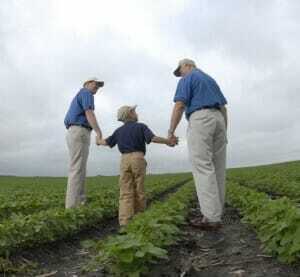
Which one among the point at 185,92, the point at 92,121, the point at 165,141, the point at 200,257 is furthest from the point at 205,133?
the point at 92,121

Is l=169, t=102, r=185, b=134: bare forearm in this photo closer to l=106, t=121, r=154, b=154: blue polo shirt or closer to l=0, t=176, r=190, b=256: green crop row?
l=106, t=121, r=154, b=154: blue polo shirt

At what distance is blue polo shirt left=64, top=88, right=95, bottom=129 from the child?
39.0 inches

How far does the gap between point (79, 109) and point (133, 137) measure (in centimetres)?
153

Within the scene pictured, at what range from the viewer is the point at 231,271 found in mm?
4258

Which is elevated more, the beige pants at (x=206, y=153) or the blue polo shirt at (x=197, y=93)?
the blue polo shirt at (x=197, y=93)

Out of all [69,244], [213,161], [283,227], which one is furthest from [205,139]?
[283,227]

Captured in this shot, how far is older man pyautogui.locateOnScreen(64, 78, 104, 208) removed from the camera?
879cm

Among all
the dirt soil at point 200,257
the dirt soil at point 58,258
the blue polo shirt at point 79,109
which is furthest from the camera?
the blue polo shirt at point 79,109

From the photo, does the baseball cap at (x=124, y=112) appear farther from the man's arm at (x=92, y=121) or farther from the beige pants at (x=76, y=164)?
the beige pants at (x=76, y=164)

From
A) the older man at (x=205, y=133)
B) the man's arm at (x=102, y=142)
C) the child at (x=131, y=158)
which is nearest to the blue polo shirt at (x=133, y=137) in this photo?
the child at (x=131, y=158)

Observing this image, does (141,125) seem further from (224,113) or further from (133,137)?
(224,113)

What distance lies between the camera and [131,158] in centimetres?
789

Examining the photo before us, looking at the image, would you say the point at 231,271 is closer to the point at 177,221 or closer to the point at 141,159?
the point at 177,221

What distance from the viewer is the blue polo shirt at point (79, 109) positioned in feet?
29.1
